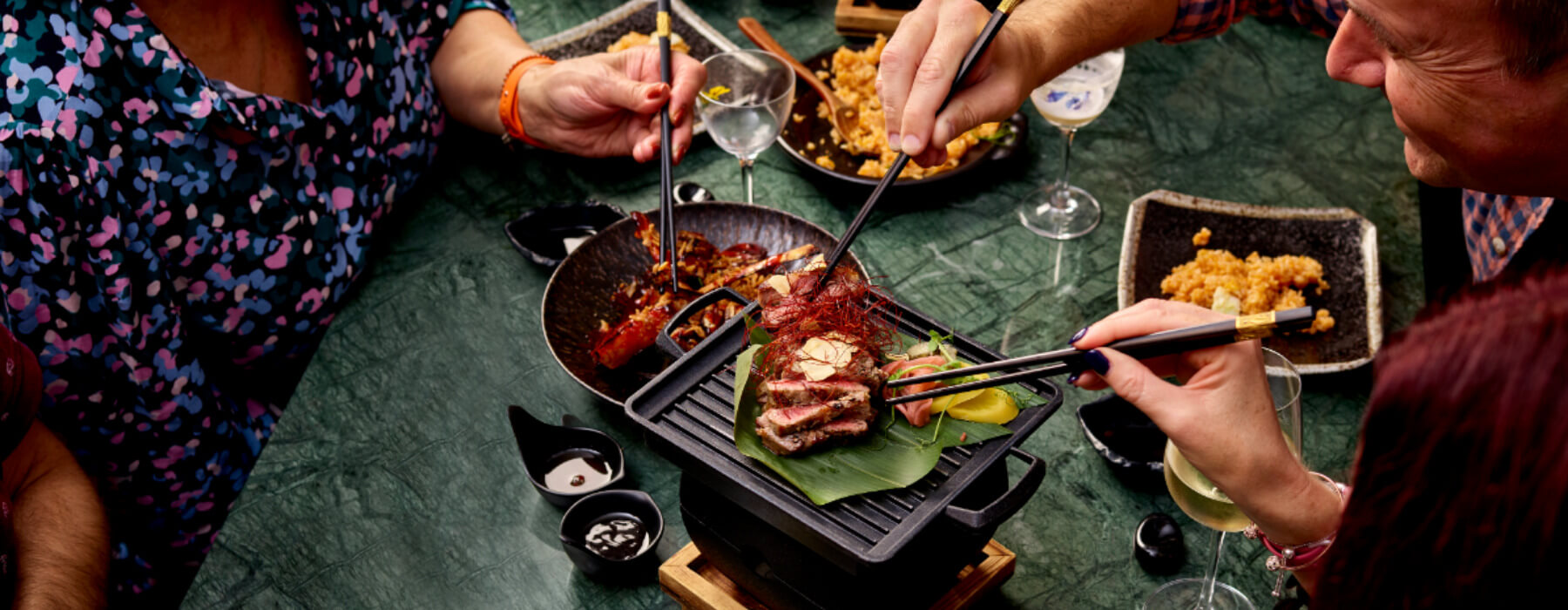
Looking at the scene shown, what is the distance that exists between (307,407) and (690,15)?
1.92 metres

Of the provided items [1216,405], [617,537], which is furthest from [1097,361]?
[617,537]

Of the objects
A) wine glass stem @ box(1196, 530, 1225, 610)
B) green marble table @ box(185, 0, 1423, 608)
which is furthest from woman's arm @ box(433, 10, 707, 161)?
wine glass stem @ box(1196, 530, 1225, 610)

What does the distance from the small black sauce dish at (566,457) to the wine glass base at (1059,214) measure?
4.45 feet

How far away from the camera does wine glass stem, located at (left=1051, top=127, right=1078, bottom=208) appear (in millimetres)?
2756

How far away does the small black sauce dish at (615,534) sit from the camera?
76.3 inches

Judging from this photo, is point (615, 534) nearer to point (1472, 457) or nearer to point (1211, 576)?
point (1211, 576)

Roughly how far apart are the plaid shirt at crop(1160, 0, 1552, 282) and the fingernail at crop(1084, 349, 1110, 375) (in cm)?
161

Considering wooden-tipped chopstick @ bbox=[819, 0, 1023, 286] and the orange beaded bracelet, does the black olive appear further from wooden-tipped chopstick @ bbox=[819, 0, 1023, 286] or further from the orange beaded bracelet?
the orange beaded bracelet

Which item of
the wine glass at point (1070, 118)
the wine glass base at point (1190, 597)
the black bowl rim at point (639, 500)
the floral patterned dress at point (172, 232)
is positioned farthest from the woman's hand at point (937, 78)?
the floral patterned dress at point (172, 232)

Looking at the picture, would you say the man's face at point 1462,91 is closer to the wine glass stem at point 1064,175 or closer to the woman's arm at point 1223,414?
the woman's arm at point 1223,414

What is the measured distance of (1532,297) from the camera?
0.97 meters

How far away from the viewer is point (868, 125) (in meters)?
3.07

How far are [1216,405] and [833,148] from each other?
1.77 metres

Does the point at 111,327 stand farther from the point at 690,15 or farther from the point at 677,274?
the point at 690,15
